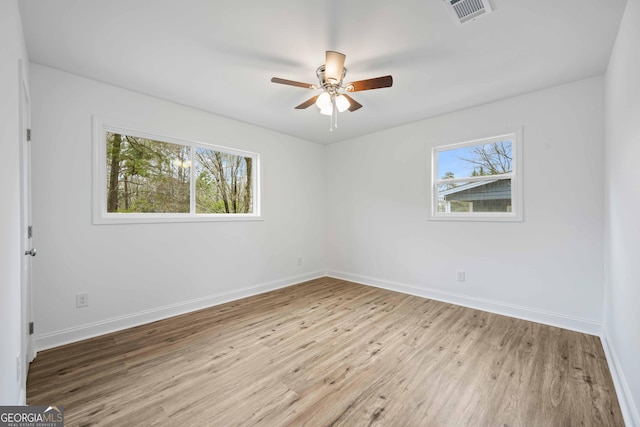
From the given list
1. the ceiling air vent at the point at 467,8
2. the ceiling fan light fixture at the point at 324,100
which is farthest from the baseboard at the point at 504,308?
the ceiling air vent at the point at 467,8

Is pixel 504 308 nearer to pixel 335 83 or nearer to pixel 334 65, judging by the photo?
pixel 335 83

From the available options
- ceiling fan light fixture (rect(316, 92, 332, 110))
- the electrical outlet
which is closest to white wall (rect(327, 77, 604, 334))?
ceiling fan light fixture (rect(316, 92, 332, 110))

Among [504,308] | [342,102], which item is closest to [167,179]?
[342,102]

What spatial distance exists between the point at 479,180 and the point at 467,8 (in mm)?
2255

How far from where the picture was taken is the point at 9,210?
1.35 metres

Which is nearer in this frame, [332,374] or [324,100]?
[332,374]

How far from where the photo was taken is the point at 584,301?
2.75 m

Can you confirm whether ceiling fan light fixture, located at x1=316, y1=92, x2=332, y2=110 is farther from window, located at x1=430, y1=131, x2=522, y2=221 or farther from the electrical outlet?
the electrical outlet

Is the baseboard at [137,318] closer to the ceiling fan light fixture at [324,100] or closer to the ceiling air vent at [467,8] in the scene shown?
the ceiling fan light fixture at [324,100]

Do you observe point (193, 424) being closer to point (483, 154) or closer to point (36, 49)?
point (36, 49)

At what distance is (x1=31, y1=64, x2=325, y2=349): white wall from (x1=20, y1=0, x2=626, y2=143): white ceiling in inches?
11.9

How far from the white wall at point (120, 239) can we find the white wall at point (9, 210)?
3.55 feet

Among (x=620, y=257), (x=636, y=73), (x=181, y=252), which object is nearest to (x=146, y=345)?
(x=181, y=252)

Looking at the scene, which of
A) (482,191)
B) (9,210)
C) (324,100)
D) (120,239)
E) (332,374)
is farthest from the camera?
(482,191)
